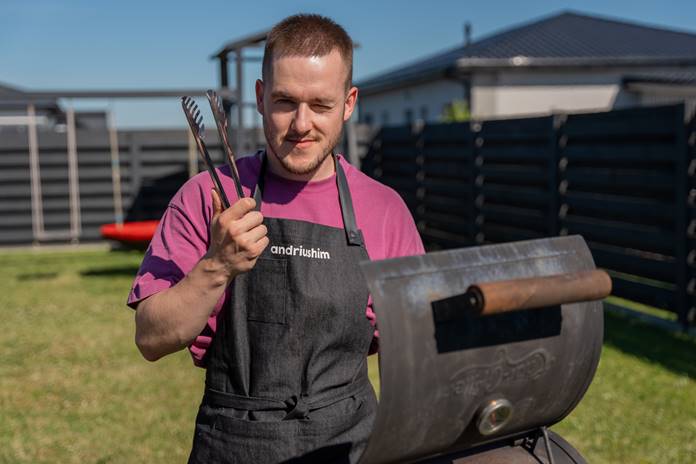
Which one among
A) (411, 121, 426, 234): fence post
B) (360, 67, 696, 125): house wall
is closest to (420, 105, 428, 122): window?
(360, 67, 696, 125): house wall

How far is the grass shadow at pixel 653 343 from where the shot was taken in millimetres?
5879

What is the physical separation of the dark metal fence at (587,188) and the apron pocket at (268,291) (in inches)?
226

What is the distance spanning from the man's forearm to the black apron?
18cm

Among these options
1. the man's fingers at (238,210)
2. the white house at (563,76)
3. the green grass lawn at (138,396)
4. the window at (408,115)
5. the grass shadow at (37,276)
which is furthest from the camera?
the window at (408,115)

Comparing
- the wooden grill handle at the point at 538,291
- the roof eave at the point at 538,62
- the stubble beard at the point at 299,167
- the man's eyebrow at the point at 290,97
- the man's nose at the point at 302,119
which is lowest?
the wooden grill handle at the point at 538,291

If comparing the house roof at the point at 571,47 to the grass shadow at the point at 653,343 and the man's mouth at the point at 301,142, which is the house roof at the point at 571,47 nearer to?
the grass shadow at the point at 653,343

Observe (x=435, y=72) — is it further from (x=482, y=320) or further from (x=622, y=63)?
(x=482, y=320)

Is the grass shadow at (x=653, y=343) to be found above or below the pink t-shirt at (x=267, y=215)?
below

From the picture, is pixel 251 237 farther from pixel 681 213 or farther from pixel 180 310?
pixel 681 213

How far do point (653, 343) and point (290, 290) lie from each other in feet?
17.3

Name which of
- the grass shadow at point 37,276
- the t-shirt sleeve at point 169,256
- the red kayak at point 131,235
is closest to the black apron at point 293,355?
the t-shirt sleeve at point 169,256

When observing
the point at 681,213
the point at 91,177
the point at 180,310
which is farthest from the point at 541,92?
the point at 180,310

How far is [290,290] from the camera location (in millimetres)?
1900

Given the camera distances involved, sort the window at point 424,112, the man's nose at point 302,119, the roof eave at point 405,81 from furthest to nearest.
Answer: the window at point 424,112 < the roof eave at point 405,81 < the man's nose at point 302,119
